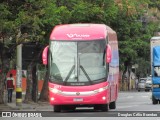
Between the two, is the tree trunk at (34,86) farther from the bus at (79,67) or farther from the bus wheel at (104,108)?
the bus at (79,67)

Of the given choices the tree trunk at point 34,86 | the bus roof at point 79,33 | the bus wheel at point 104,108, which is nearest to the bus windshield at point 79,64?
the bus roof at point 79,33

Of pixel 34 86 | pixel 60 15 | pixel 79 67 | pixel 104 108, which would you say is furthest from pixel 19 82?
pixel 79 67

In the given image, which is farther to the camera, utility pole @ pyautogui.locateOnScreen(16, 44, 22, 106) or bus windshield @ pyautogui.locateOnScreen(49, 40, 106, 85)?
utility pole @ pyautogui.locateOnScreen(16, 44, 22, 106)

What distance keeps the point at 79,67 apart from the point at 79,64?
0.13 metres

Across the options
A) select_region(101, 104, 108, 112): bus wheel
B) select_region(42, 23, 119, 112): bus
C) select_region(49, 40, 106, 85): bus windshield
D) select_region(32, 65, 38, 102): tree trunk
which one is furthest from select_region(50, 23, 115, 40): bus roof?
select_region(32, 65, 38, 102): tree trunk

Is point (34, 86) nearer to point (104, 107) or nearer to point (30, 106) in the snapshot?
point (30, 106)

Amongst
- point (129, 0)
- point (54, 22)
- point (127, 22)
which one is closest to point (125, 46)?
point (127, 22)

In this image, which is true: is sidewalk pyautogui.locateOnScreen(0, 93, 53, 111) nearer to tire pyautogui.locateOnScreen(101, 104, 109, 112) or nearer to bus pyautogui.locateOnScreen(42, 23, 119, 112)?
bus pyautogui.locateOnScreen(42, 23, 119, 112)

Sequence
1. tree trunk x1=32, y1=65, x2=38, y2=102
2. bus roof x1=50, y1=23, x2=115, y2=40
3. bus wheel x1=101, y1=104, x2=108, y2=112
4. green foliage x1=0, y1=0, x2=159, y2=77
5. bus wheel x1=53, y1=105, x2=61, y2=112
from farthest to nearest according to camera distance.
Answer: tree trunk x1=32, y1=65, x2=38, y2=102
green foliage x1=0, y1=0, x2=159, y2=77
bus wheel x1=53, y1=105, x2=61, y2=112
bus wheel x1=101, y1=104, x2=108, y2=112
bus roof x1=50, y1=23, x2=115, y2=40

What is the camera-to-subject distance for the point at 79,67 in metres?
26.2

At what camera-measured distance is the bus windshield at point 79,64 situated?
85.8 ft

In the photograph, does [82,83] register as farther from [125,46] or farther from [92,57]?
[125,46]

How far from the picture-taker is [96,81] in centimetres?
2606

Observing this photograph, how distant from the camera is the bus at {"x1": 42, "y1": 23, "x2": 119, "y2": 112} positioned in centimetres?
2586
